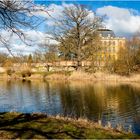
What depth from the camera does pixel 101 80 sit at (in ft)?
170

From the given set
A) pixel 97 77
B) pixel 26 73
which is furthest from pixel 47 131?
pixel 26 73

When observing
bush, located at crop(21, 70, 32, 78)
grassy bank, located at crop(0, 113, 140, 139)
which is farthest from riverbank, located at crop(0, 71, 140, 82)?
grassy bank, located at crop(0, 113, 140, 139)

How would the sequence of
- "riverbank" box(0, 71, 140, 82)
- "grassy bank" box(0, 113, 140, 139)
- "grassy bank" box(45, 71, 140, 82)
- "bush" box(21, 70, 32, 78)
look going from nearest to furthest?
"grassy bank" box(0, 113, 140, 139), "grassy bank" box(45, 71, 140, 82), "riverbank" box(0, 71, 140, 82), "bush" box(21, 70, 32, 78)

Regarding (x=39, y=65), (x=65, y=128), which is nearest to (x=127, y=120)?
(x=65, y=128)

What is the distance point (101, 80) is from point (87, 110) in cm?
A: 2881

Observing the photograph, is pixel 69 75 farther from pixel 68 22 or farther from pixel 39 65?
pixel 39 65

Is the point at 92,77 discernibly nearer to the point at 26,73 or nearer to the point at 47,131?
the point at 26,73

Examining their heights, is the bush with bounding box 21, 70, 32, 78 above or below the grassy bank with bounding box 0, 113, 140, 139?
below

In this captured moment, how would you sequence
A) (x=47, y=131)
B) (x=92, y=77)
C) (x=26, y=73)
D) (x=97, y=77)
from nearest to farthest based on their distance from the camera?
(x=47, y=131), (x=97, y=77), (x=92, y=77), (x=26, y=73)

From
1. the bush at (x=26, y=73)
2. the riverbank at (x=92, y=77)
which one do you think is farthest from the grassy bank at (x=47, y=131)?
the bush at (x=26, y=73)

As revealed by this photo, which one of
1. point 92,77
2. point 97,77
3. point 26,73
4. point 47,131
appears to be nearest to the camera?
point 47,131

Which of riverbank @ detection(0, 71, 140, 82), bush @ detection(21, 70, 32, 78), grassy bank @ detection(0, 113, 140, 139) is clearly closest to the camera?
grassy bank @ detection(0, 113, 140, 139)

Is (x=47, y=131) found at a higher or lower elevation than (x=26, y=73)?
higher

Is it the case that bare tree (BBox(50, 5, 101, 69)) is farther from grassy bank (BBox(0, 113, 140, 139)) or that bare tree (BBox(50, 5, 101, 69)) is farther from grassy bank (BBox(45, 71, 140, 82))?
grassy bank (BBox(0, 113, 140, 139))
